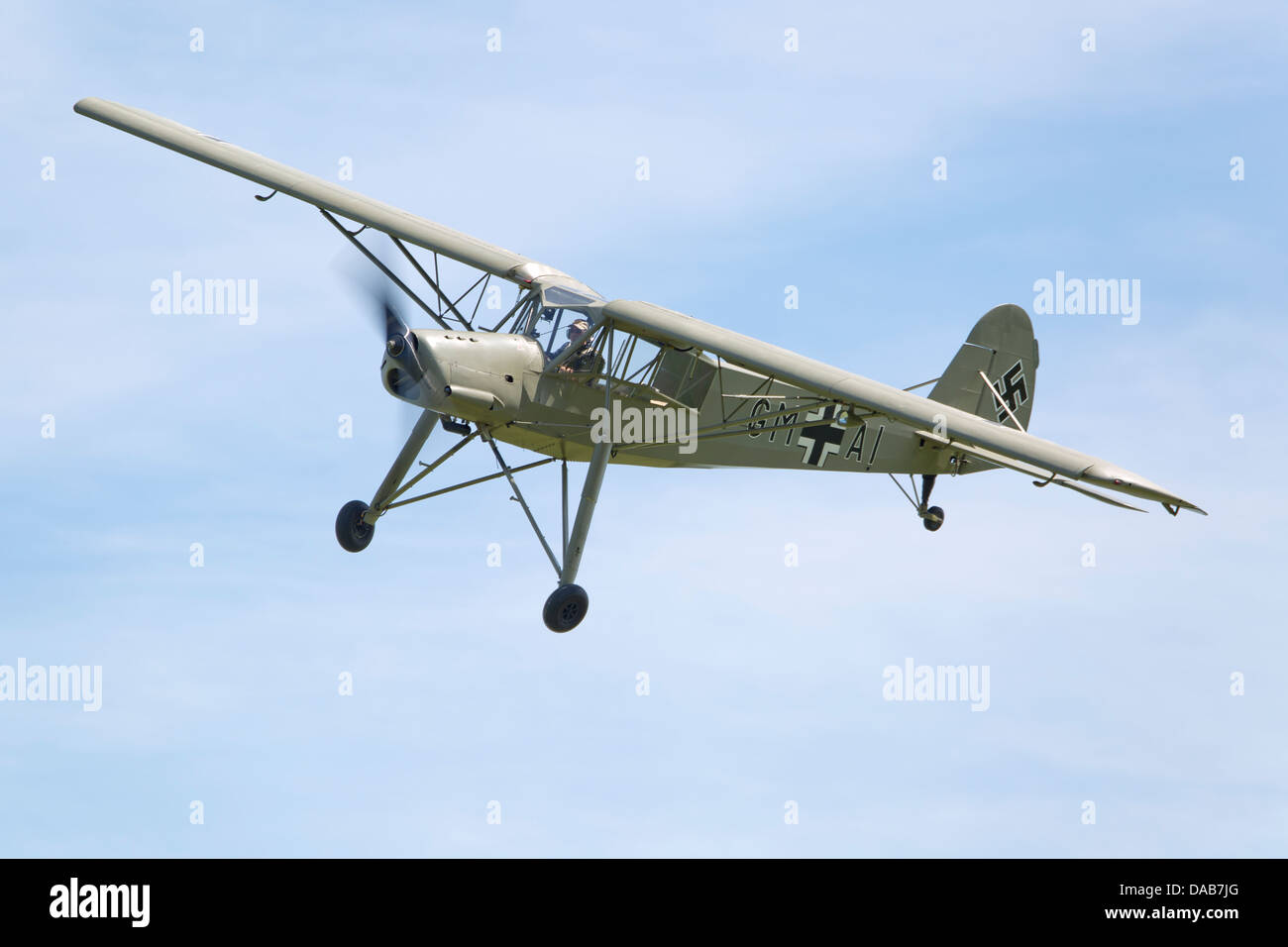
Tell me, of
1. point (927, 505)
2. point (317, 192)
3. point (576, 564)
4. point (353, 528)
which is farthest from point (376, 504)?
point (927, 505)

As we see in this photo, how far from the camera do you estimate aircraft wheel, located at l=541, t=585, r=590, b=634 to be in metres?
22.4

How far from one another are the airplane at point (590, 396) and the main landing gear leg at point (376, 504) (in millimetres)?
19

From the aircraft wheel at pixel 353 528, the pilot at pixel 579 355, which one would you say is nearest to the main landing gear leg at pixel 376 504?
the aircraft wheel at pixel 353 528

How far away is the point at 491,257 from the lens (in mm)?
24922

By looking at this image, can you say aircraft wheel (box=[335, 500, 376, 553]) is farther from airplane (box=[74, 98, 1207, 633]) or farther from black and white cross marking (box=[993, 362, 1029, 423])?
black and white cross marking (box=[993, 362, 1029, 423])

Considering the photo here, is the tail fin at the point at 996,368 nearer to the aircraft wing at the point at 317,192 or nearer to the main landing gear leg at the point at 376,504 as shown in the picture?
the aircraft wing at the point at 317,192

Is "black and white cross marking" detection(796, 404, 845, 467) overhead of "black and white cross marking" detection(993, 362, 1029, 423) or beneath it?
beneath

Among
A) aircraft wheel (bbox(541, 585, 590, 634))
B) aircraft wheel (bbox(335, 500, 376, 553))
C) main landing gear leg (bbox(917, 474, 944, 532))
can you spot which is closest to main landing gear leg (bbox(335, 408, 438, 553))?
aircraft wheel (bbox(335, 500, 376, 553))

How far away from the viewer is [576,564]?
22719 millimetres

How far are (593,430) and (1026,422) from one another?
376 inches

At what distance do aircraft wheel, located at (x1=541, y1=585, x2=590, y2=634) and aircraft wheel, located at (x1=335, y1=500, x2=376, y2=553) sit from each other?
10.7 ft

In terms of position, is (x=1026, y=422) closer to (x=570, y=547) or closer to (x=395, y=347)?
(x=570, y=547)

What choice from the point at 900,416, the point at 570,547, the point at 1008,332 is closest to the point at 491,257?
the point at 570,547

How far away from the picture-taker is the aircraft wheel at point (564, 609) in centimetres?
2244
